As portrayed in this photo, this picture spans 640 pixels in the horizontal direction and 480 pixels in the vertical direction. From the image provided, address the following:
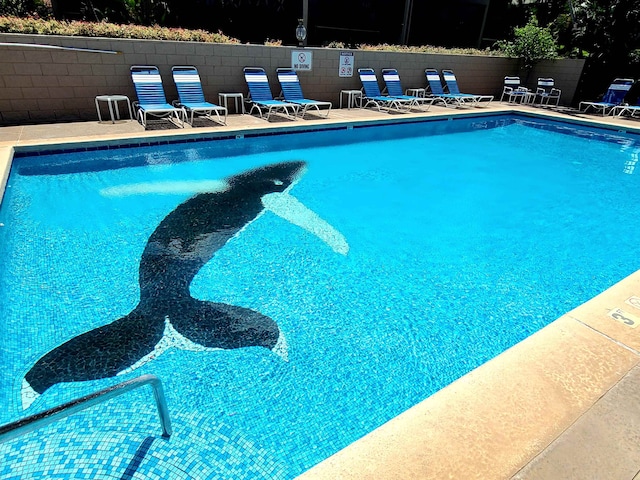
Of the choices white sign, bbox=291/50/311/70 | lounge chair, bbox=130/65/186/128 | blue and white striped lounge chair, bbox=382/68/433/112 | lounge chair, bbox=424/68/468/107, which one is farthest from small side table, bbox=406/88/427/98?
lounge chair, bbox=130/65/186/128

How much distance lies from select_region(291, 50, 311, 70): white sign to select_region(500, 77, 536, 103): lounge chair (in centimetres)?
648

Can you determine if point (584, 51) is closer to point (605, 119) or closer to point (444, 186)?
point (605, 119)

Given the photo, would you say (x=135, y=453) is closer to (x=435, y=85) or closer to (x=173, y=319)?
(x=173, y=319)

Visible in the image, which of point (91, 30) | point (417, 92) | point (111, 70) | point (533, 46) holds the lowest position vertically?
point (417, 92)

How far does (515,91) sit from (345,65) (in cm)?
589

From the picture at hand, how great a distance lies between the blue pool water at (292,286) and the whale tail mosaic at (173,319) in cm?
4

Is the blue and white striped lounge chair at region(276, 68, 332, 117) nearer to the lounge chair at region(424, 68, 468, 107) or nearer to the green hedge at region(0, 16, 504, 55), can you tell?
the green hedge at region(0, 16, 504, 55)

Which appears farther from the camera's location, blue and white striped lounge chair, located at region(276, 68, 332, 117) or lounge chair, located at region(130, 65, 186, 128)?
blue and white striped lounge chair, located at region(276, 68, 332, 117)

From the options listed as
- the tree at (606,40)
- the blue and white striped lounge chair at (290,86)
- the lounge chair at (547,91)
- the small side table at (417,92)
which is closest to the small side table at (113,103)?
the blue and white striped lounge chair at (290,86)

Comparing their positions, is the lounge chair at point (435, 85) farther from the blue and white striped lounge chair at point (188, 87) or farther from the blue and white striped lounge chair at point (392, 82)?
the blue and white striped lounge chair at point (188, 87)

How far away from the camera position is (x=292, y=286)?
3248 mm

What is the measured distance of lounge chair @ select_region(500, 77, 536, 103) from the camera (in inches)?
457

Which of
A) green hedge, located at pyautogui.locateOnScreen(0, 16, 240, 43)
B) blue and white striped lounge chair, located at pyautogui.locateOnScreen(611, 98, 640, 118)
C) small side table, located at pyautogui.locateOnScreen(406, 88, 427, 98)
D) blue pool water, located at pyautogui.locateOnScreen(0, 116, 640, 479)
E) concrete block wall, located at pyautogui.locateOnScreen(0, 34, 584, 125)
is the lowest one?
blue pool water, located at pyautogui.locateOnScreen(0, 116, 640, 479)

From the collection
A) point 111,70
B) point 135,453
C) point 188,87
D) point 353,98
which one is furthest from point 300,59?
point 135,453
